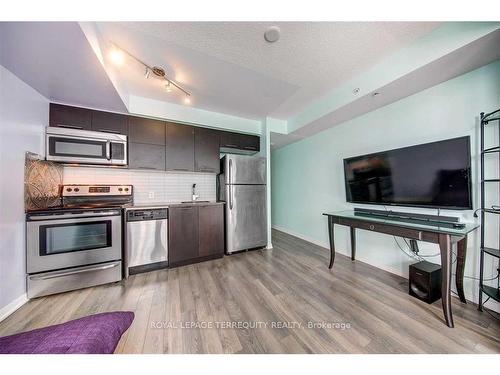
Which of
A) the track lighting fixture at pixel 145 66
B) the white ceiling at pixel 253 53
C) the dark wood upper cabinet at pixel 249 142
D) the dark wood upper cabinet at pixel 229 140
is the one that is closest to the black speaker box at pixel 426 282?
the white ceiling at pixel 253 53

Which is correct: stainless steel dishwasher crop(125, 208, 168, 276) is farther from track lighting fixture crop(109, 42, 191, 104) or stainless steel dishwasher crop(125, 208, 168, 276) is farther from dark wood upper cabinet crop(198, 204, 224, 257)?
track lighting fixture crop(109, 42, 191, 104)

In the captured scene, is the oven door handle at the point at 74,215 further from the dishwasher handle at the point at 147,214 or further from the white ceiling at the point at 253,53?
the white ceiling at the point at 253,53

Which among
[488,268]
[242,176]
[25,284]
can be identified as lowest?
[25,284]

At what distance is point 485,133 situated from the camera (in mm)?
1610

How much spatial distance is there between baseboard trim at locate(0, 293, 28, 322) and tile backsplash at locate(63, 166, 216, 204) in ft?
4.41

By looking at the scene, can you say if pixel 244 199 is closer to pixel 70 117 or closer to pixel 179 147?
pixel 179 147

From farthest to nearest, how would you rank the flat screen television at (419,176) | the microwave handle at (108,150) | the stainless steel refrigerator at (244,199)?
the stainless steel refrigerator at (244,199), the microwave handle at (108,150), the flat screen television at (419,176)

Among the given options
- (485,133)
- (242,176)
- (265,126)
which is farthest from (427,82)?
(242,176)

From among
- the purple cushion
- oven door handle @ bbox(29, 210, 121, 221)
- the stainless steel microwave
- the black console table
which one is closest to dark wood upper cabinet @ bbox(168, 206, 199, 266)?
oven door handle @ bbox(29, 210, 121, 221)

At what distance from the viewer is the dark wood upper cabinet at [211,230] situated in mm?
2678

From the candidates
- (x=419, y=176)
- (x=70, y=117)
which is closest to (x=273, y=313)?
(x=419, y=176)

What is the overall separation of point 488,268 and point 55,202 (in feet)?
15.3

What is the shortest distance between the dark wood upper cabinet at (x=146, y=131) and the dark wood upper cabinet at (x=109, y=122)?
74mm

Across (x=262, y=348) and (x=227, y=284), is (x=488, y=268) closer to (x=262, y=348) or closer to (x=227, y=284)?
(x=262, y=348)
